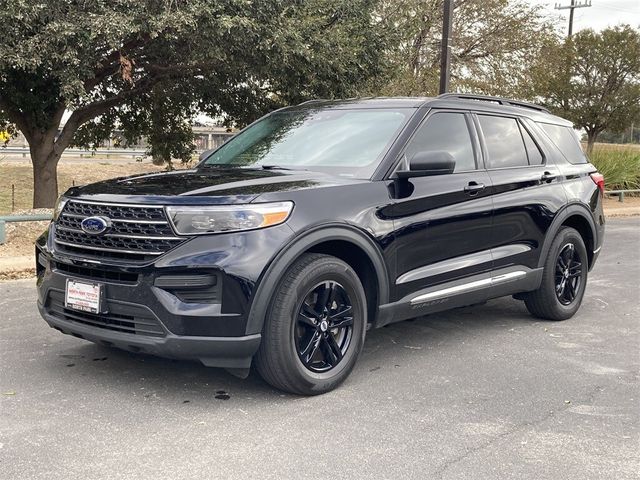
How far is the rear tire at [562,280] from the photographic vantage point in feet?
19.9

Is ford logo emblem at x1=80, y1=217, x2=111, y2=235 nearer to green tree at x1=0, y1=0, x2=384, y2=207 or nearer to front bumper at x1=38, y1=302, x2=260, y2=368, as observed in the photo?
front bumper at x1=38, y1=302, x2=260, y2=368

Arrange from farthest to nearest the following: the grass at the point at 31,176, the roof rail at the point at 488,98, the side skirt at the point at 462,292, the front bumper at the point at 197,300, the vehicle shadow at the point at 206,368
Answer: the grass at the point at 31,176, the roof rail at the point at 488,98, the side skirt at the point at 462,292, the vehicle shadow at the point at 206,368, the front bumper at the point at 197,300

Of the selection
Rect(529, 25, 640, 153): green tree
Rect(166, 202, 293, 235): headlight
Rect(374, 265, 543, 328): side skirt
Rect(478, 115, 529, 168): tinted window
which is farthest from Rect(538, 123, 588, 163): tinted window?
Rect(529, 25, 640, 153): green tree

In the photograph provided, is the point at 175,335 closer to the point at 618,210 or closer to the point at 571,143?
the point at 571,143

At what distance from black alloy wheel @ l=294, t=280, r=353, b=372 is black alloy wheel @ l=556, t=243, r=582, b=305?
2654 mm

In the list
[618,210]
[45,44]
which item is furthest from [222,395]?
[618,210]

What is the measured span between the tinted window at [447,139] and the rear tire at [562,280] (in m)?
1.28

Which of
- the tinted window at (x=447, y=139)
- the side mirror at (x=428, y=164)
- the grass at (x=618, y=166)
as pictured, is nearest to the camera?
the side mirror at (x=428, y=164)

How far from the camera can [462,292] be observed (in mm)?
5105

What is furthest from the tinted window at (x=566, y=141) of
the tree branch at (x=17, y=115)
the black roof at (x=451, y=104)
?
the tree branch at (x=17, y=115)

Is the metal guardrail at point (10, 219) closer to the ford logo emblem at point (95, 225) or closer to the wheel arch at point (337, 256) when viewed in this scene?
the ford logo emblem at point (95, 225)

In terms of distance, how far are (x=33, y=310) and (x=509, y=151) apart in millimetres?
4266

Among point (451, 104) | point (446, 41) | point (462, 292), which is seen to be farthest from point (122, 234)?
point (446, 41)

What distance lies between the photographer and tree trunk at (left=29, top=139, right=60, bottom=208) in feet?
44.3
